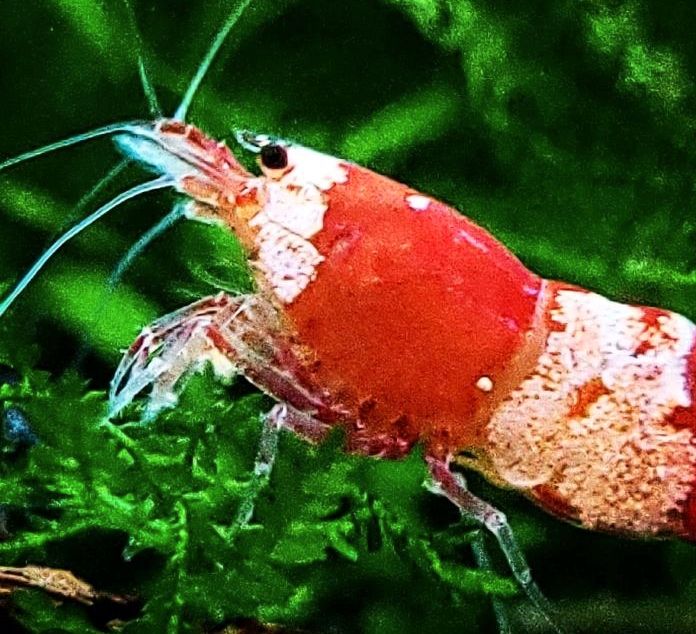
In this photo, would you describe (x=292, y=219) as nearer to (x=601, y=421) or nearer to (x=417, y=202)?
(x=417, y=202)

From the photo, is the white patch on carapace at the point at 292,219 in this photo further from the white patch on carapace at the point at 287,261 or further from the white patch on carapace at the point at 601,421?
the white patch on carapace at the point at 601,421

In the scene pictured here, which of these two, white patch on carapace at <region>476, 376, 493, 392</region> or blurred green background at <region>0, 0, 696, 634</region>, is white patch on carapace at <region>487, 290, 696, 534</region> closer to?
white patch on carapace at <region>476, 376, 493, 392</region>

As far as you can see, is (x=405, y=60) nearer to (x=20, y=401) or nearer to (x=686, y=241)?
(x=686, y=241)

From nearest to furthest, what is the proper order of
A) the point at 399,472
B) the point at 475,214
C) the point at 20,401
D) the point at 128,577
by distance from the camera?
the point at 20,401 < the point at 399,472 < the point at 128,577 < the point at 475,214

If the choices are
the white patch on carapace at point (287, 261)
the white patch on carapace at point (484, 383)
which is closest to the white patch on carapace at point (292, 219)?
the white patch on carapace at point (287, 261)

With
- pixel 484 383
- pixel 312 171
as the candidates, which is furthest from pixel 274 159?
pixel 484 383

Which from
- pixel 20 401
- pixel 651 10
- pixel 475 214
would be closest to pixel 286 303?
pixel 20 401

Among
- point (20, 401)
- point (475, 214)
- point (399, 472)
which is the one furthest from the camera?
point (475, 214)
